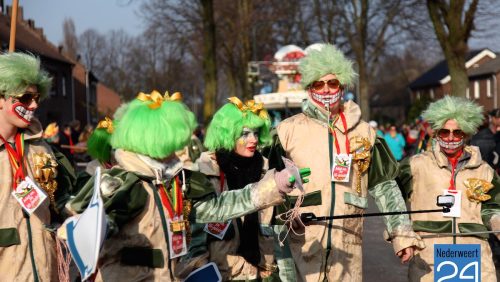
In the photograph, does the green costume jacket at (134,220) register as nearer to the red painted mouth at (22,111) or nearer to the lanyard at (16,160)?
the lanyard at (16,160)

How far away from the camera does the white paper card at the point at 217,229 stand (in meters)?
5.72

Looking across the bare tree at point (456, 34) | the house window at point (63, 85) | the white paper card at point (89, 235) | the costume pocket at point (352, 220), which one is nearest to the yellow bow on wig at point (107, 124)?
the costume pocket at point (352, 220)

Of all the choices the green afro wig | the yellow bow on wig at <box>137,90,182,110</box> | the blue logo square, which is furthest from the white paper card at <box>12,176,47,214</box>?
the blue logo square

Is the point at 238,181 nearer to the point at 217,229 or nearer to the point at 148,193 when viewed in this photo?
the point at 217,229

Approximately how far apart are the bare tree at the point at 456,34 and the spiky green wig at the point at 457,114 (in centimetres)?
1580

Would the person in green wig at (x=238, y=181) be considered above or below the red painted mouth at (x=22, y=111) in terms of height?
below

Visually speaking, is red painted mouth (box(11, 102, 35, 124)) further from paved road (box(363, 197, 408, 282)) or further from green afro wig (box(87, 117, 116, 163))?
paved road (box(363, 197, 408, 282))

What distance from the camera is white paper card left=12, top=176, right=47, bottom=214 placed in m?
5.32

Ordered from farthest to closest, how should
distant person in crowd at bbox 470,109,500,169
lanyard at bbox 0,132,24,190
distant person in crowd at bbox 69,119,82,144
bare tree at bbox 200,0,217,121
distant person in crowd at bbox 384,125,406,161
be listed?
bare tree at bbox 200,0,217,121 < distant person in crowd at bbox 69,119,82,144 < distant person in crowd at bbox 384,125,406,161 < distant person in crowd at bbox 470,109,500,169 < lanyard at bbox 0,132,24,190

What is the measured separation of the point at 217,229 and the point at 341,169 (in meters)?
0.92

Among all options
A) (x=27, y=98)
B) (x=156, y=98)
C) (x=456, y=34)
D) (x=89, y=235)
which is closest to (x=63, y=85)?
(x=456, y=34)

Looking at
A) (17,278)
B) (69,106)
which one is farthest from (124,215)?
(69,106)

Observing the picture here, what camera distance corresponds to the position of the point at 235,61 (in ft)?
166

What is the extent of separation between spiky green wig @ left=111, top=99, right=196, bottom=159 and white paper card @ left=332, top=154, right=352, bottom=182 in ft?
5.71
